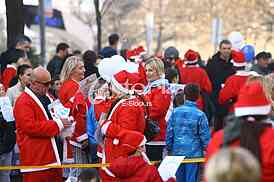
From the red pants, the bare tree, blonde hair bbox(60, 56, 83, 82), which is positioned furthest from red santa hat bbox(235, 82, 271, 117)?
the bare tree

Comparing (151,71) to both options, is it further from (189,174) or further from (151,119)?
(189,174)

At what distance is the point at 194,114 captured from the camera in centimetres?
1016

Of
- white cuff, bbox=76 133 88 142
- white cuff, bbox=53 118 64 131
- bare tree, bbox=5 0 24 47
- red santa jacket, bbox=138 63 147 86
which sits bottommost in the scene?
white cuff, bbox=76 133 88 142

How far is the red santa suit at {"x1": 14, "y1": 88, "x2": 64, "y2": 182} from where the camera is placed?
29.9 ft

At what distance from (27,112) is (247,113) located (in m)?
3.95

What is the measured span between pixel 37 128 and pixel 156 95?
2.10 metres

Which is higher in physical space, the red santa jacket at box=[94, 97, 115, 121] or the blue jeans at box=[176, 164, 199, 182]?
the red santa jacket at box=[94, 97, 115, 121]

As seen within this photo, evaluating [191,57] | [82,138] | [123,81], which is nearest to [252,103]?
[123,81]

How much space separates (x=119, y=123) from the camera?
8250 mm

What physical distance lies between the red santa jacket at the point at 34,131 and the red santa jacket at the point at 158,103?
1603 mm

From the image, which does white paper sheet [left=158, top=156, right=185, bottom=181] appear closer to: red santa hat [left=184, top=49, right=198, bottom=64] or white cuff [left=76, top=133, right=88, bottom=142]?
white cuff [left=76, top=133, right=88, bottom=142]

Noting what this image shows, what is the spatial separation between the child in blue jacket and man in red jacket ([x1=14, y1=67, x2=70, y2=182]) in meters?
1.57

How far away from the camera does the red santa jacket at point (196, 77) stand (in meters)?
14.2

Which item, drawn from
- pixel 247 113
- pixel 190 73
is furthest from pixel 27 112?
pixel 190 73
